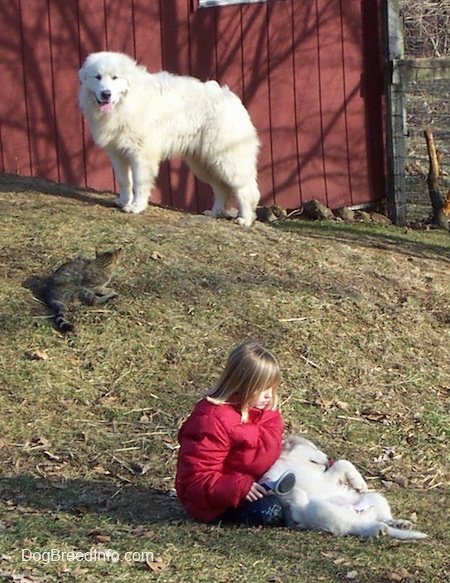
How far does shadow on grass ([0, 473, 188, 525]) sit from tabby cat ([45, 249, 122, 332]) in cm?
171

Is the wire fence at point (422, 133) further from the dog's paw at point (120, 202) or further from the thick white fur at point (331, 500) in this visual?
the thick white fur at point (331, 500)

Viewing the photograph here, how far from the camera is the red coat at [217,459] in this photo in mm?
4789

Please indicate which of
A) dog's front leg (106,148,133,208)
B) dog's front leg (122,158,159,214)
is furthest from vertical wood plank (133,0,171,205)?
dog's front leg (122,158,159,214)

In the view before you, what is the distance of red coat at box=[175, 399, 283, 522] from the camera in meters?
4.79

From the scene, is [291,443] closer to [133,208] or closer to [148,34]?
[133,208]

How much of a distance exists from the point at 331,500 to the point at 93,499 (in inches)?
48.6

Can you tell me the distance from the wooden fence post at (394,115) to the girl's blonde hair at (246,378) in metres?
7.49

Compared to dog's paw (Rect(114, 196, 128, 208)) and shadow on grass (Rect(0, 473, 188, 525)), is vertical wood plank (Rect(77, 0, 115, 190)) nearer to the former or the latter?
dog's paw (Rect(114, 196, 128, 208))

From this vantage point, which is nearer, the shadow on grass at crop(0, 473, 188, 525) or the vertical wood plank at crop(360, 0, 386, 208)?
the shadow on grass at crop(0, 473, 188, 525)

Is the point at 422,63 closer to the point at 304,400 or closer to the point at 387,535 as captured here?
the point at 304,400

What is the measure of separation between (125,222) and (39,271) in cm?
126

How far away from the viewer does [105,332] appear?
7133 mm

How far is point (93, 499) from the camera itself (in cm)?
534

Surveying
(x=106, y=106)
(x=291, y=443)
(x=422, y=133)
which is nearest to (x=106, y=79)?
(x=106, y=106)
